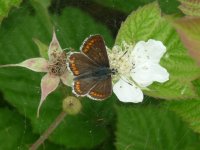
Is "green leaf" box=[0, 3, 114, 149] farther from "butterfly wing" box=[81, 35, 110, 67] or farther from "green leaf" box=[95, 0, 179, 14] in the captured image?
"butterfly wing" box=[81, 35, 110, 67]

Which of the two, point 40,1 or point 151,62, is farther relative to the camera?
point 40,1

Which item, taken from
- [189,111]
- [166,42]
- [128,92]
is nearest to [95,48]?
[128,92]

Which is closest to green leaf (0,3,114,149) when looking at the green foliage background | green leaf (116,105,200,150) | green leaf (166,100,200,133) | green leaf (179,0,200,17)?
the green foliage background

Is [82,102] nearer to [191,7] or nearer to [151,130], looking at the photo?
[151,130]

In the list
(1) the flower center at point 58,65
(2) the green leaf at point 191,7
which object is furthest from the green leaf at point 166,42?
(2) the green leaf at point 191,7

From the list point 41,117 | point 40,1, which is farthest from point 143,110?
point 40,1

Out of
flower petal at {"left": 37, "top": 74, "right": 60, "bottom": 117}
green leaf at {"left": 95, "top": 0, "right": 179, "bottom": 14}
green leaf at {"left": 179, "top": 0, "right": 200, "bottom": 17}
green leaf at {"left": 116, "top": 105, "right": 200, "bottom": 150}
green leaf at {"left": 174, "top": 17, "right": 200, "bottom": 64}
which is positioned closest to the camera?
green leaf at {"left": 174, "top": 17, "right": 200, "bottom": 64}

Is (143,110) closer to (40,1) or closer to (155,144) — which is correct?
(155,144)
